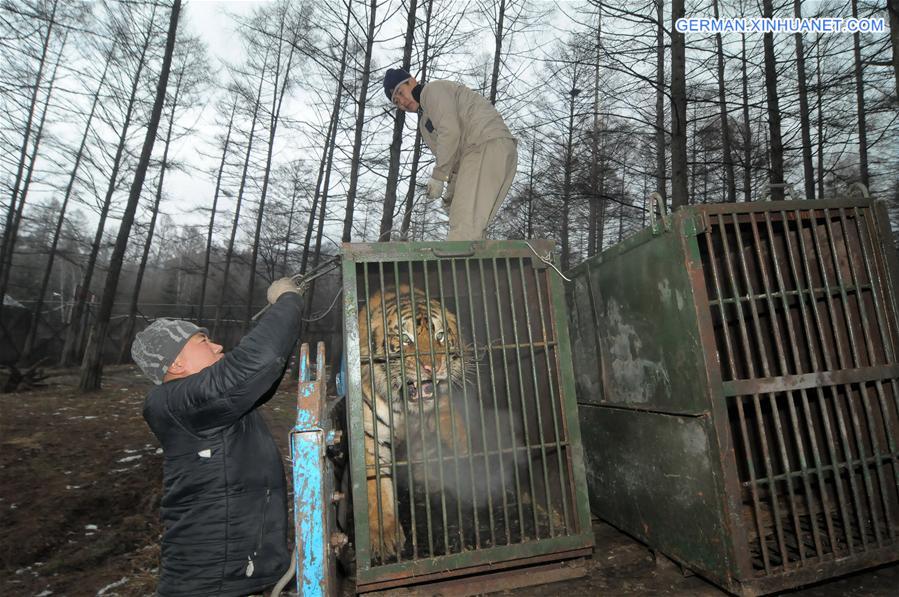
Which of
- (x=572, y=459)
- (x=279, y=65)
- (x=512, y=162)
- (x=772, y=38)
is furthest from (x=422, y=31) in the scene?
(x=279, y=65)

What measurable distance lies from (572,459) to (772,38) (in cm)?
1233

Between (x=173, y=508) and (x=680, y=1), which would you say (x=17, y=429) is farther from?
(x=680, y=1)

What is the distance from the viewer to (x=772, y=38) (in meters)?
10.3

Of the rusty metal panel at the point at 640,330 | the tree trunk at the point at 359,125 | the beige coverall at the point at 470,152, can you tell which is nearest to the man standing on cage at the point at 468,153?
the beige coverall at the point at 470,152

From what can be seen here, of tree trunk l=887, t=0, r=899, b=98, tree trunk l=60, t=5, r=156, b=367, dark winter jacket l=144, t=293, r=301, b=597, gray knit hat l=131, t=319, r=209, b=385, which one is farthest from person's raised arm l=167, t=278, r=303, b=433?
tree trunk l=60, t=5, r=156, b=367

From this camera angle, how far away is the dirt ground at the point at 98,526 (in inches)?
91.5

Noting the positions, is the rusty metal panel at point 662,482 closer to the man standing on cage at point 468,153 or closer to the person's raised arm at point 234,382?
the man standing on cage at point 468,153

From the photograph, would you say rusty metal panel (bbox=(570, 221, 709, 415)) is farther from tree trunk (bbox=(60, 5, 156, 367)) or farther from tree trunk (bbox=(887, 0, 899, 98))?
tree trunk (bbox=(60, 5, 156, 367))

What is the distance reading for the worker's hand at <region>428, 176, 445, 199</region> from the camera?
11.4ft

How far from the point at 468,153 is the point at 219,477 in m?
2.58

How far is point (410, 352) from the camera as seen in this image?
242 cm

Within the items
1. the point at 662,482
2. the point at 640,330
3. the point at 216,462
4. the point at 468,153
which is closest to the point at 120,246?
the point at 468,153

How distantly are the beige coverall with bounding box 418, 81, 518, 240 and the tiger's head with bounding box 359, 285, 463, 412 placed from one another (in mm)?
658

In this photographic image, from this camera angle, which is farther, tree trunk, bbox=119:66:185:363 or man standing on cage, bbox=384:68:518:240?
tree trunk, bbox=119:66:185:363
